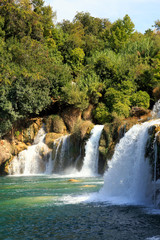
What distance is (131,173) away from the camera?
12.1 m

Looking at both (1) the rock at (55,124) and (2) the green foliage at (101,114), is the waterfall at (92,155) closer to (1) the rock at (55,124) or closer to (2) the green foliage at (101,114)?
(2) the green foliage at (101,114)

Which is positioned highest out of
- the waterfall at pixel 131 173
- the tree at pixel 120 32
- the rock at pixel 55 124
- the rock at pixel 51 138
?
the tree at pixel 120 32

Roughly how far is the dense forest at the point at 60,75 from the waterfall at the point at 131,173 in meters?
15.1

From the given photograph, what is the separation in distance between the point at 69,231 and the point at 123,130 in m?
14.0

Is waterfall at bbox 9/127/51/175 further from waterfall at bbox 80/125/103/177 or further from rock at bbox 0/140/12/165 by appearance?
waterfall at bbox 80/125/103/177

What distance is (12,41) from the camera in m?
31.6

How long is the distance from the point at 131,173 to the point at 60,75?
71.1ft

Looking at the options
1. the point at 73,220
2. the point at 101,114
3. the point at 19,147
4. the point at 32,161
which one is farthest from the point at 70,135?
the point at 73,220

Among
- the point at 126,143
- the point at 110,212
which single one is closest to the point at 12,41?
the point at 126,143

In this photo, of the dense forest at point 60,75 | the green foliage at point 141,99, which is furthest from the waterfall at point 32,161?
the green foliage at point 141,99

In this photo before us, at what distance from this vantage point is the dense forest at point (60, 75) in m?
28.3

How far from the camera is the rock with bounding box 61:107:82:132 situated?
30.4 metres

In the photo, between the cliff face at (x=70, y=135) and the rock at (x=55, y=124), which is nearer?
the cliff face at (x=70, y=135)

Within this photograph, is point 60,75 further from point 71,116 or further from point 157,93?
point 157,93
